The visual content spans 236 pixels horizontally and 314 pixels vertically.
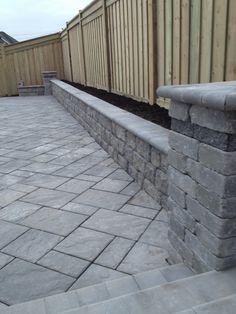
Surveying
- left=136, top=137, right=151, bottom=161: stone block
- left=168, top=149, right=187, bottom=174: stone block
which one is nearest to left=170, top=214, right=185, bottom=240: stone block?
left=168, top=149, right=187, bottom=174: stone block

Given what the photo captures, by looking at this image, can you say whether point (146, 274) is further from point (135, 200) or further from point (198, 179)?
point (135, 200)

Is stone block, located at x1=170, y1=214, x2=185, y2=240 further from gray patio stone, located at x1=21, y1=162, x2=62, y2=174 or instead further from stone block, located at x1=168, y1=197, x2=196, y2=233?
gray patio stone, located at x1=21, y1=162, x2=62, y2=174

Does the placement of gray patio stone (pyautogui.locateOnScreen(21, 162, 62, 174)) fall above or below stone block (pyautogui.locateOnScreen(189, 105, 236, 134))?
below

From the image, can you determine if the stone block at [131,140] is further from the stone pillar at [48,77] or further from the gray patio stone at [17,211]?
the stone pillar at [48,77]

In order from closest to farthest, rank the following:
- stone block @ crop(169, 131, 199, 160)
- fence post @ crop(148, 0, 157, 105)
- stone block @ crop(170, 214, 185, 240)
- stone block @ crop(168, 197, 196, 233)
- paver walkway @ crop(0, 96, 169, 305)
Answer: stone block @ crop(169, 131, 199, 160)
stone block @ crop(168, 197, 196, 233)
stone block @ crop(170, 214, 185, 240)
paver walkway @ crop(0, 96, 169, 305)
fence post @ crop(148, 0, 157, 105)

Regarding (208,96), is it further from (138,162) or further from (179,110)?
(138,162)

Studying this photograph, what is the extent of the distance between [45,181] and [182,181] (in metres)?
2.19

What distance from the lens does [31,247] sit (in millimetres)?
2371

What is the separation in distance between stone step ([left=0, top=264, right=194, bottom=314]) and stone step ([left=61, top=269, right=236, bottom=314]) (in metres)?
0.24

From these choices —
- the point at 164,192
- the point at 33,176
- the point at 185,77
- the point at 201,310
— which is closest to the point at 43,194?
the point at 33,176

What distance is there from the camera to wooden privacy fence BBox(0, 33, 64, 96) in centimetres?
1194

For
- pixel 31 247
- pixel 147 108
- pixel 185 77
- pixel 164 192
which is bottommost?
pixel 31 247

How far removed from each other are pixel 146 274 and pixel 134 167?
1683mm

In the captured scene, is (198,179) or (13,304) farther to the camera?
(13,304)
